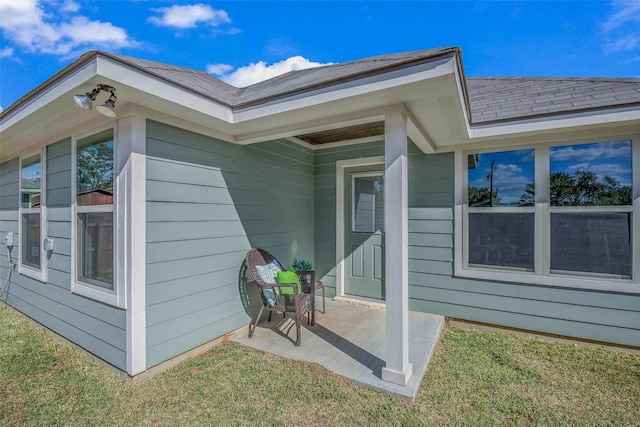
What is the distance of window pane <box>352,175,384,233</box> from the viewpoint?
4.32 m

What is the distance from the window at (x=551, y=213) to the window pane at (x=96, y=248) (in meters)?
3.86

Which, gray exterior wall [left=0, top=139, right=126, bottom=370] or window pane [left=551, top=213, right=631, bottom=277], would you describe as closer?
gray exterior wall [left=0, top=139, right=126, bottom=370]

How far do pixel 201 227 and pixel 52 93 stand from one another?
1.55 m

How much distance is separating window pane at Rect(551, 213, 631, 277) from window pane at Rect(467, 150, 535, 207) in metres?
0.43

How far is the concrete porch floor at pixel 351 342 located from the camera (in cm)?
243

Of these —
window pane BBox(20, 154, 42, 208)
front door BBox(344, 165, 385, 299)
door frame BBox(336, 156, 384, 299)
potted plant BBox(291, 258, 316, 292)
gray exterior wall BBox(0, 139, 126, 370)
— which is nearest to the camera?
gray exterior wall BBox(0, 139, 126, 370)

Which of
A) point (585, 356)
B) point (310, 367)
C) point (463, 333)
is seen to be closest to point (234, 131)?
point (310, 367)

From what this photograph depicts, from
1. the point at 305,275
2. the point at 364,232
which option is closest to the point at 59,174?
the point at 305,275

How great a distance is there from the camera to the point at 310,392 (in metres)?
2.25

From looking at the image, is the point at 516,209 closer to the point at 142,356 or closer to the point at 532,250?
the point at 532,250

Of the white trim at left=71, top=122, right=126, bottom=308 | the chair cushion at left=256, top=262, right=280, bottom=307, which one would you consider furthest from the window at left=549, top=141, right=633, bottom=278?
the white trim at left=71, top=122, right=126, bottom=308

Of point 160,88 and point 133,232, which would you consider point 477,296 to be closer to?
point 133,232

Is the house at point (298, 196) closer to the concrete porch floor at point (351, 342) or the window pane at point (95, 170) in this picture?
the window pane at point (95, 170)

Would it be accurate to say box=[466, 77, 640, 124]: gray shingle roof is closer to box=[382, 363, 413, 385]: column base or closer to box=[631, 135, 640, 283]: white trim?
box=[631, 135, 640, 283]: white trim
